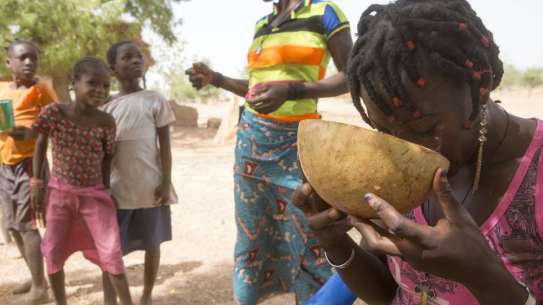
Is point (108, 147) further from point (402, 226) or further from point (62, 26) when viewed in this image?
point (62, 26)

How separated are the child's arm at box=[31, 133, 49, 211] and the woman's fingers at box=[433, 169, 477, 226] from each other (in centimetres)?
257

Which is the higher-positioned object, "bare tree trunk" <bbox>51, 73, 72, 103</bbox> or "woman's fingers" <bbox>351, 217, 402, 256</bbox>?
"woman's fingers" <bbox>351, 217, 402, 256</bbox>

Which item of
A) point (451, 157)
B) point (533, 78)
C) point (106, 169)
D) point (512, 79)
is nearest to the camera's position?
point (451, 157)

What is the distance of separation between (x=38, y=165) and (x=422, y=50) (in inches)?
104

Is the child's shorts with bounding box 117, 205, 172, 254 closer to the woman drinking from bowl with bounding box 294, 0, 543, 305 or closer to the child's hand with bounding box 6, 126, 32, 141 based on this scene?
the child's hand with bounding box 6, 126, 32, 141

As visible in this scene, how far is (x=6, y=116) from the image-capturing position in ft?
9.66

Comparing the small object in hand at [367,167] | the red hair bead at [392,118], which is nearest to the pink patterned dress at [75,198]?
the small object in hand at [367,167]

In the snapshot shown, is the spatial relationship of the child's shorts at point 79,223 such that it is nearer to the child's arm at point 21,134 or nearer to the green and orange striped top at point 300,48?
the child's arm at point 21,134

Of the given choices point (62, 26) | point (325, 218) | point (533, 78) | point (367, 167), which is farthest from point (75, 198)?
point (533, 78)

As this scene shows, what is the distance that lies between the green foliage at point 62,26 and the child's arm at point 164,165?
998 cm

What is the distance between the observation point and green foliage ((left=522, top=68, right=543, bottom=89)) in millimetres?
39750

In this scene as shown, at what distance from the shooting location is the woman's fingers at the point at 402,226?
87 centimetres

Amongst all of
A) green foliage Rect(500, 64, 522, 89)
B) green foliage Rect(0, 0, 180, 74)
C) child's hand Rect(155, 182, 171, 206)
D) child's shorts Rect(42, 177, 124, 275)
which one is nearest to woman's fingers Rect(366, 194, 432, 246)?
child's shorts Rect(42, 177, 124, 275)

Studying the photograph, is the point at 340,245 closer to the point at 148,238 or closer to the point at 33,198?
the point at 148,238
